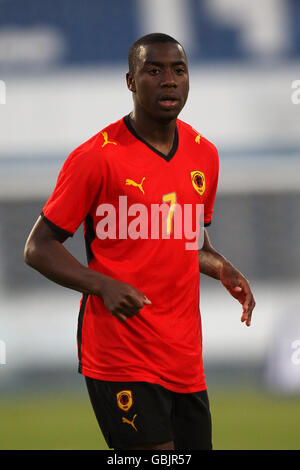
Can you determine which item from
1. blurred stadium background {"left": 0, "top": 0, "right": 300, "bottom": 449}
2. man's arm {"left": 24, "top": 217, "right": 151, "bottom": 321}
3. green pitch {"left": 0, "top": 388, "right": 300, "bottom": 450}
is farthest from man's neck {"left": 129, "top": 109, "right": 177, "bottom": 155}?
blurred stadium background {"left": 0, "top": 0, "right": 300, "bottom": 449}

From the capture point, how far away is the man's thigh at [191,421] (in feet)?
10.5

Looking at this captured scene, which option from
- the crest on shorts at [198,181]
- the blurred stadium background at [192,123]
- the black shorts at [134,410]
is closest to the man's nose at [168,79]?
the crest on shorts at [198,181]

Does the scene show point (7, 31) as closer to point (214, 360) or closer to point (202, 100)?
point (202, 100)

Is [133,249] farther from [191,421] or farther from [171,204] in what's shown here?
[191,421]

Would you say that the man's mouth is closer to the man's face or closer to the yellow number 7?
the man's face

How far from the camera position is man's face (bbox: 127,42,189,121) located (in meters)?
3.05

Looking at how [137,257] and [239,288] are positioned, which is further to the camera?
[239,288]

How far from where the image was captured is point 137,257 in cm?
307

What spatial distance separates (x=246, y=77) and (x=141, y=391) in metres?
9.55

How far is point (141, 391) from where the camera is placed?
3045 millimetres

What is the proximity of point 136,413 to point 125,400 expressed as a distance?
6 centimetres

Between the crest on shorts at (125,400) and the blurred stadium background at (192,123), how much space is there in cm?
798

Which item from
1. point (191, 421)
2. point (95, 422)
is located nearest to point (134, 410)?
point (191, 421)
